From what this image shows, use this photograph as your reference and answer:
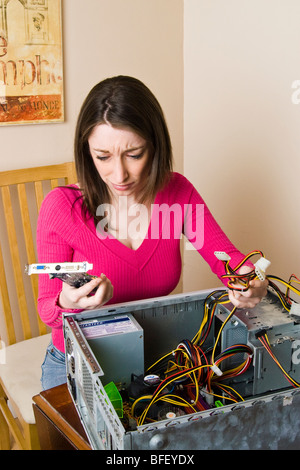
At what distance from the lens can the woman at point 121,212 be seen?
1.11 meters

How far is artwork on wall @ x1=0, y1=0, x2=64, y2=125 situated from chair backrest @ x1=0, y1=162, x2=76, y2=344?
0.66ft

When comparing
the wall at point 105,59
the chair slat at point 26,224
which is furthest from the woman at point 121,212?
the wall at point 105,59

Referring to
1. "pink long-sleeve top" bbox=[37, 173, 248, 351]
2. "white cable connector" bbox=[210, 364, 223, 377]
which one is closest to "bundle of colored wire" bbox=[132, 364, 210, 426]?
"white cable connector" bbox=[210, 364, 223, 377]

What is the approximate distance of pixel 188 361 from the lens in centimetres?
92

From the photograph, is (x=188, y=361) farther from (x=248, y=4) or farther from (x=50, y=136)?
(x=248, y=4)

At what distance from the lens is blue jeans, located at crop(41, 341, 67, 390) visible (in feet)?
3.88

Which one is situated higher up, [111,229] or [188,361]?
[111,229]

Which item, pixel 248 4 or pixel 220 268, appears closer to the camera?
pixel 220 268

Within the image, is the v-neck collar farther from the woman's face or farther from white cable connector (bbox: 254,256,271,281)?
white cable connector (bbox: 254,256,271,281)

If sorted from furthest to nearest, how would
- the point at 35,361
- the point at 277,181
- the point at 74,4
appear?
the point at 74,4 < the point at 277,181 < the point at 35,361

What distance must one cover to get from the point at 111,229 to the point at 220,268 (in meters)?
0.30

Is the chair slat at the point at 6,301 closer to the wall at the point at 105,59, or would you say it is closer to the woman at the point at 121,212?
the wall at the point at 105,59
